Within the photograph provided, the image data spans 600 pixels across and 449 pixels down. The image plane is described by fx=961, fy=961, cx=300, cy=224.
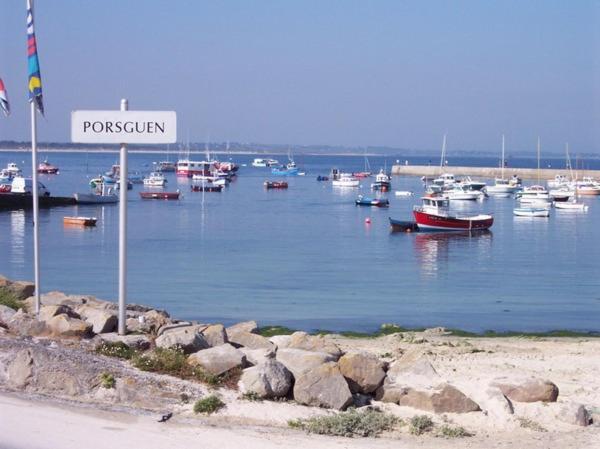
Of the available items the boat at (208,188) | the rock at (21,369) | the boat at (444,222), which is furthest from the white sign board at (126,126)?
the boat at (208,188)

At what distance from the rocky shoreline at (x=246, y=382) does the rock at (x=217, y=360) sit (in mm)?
11

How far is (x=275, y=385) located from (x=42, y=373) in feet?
7.63

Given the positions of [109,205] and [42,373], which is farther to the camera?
[109,205]

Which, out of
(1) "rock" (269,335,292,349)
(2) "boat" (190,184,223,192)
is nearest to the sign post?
(1) "rock" (269,335,292,349)

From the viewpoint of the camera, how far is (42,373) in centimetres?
958

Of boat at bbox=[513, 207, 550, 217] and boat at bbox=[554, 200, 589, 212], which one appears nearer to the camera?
boat at bbox=[513, 207, 550, 217]

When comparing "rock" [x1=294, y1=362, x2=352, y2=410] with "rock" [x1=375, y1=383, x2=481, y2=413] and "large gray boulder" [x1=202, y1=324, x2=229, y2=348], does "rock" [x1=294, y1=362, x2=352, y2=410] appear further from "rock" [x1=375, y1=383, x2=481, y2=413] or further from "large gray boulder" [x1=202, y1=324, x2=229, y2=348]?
"large gray boulder" [x1=202, y1=324, x2=229, y2=348]

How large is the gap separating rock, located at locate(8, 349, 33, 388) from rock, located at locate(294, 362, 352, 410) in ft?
8.81

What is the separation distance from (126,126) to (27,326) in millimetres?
2558

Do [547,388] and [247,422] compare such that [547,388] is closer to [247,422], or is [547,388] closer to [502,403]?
[502,403]

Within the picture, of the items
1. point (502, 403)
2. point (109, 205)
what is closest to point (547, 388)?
point (502, 403)

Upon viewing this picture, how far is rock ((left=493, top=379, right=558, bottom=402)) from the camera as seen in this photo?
10.6 m

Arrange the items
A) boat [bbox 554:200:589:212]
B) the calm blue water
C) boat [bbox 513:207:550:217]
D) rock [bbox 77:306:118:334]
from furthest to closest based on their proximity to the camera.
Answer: boat [bbox 554:200:589:212], boat [bbox 513:207:550:217], the calm blue water, rock [bbox 77:306:118:334]

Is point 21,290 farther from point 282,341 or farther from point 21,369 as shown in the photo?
point 21,369
